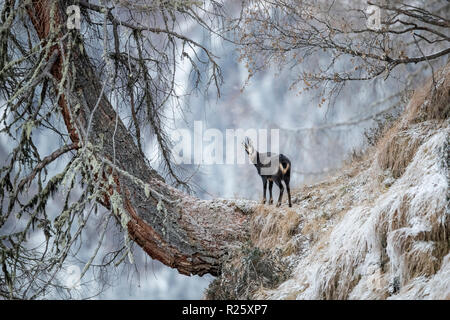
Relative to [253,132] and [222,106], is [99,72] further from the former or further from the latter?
[222,106]

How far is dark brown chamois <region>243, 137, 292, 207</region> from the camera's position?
699 centimetres

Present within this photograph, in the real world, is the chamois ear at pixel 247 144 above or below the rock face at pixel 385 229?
above

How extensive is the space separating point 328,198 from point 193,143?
211 cm

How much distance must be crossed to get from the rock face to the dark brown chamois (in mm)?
641

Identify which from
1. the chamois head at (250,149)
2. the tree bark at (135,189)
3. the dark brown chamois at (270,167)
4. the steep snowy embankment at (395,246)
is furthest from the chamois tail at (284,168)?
the steep snowy embankment at (395,246)

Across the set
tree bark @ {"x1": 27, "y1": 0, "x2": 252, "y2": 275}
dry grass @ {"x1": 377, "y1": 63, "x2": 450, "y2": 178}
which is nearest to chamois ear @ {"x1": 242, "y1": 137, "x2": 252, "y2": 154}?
tree bark @ {"x1": 27, "y1": 0, "x2": 252, "y2": 275}

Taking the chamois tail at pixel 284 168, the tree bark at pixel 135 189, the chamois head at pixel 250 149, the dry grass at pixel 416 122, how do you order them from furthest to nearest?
the chamois head at pixel 250 149 → the chamois tail at pixel 284 168 → the dry grass at pixel 416 122 → the tree bark at pixel 135 189

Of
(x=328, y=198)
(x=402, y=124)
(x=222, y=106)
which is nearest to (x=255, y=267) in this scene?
(x=328, y=198)

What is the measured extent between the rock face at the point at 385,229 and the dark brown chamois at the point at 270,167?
0.64 meters

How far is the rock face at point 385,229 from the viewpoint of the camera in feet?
14.0

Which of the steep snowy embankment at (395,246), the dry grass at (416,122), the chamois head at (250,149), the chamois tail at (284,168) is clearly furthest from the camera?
the chamois head at (250,149)

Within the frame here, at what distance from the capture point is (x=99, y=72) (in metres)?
6.30

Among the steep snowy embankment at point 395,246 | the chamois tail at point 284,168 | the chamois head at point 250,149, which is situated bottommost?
the steep snowy embankment at point 395,246
